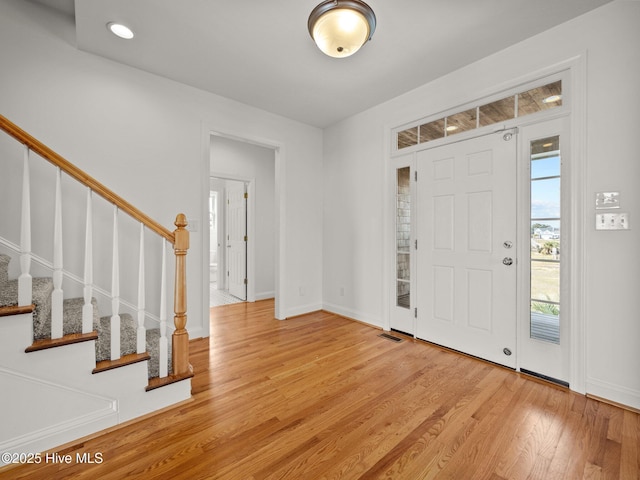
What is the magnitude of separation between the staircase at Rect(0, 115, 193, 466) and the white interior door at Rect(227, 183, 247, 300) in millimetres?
3055

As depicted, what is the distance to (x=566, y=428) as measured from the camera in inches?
67.6

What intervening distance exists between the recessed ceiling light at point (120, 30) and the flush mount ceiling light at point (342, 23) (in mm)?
1510

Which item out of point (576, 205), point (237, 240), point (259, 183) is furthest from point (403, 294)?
point (237, 240)

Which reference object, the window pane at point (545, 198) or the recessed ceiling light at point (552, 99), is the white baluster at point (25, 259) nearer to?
the window pane at point (545, 198)

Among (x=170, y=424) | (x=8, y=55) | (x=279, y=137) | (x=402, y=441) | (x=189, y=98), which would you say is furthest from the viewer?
(x=279, y=137)

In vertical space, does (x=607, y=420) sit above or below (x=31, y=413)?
below

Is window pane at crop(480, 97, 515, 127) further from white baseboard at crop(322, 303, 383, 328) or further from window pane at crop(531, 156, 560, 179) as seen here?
white baseboard at crop(322, 303, 383, 328)

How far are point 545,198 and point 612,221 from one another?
44cm

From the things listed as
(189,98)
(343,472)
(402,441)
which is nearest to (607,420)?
(402,441)

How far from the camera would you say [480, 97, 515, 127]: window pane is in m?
2.46

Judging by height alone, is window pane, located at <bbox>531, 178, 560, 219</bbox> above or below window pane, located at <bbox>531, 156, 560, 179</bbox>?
below

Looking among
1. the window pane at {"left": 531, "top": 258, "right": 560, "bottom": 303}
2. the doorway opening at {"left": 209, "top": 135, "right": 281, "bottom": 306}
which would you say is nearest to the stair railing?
the window pane at {"left": 531, "top": 258, "right": 560, "bottom": 303}

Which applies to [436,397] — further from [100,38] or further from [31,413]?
[100,38]

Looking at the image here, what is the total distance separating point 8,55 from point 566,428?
4719 mm
